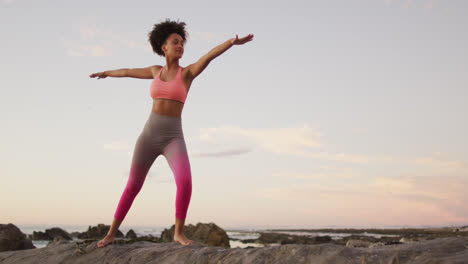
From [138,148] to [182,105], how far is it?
1.01 m

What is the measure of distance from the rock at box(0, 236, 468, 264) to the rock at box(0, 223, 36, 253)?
3.52 m

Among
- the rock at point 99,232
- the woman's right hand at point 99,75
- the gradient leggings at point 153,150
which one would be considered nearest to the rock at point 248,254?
the gradient leggings at point 153,150

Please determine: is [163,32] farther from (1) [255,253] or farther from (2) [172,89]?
(1) [255,253]

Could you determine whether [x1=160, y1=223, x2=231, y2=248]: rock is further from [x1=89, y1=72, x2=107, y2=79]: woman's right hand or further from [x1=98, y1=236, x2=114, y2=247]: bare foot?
[x1=98, y1=236, x2=114, y2=247]: bare foot

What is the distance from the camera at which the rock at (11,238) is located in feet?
31.6

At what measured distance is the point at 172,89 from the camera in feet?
20.9

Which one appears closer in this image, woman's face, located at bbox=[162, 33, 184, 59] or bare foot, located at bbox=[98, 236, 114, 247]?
bare foot, located at bbox=[98, 236, 114, 247]

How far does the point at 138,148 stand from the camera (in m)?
6.48

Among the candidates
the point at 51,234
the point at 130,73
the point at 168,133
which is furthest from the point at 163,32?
the point at 51,234

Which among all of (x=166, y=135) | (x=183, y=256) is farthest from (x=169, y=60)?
(x=183, y=256)

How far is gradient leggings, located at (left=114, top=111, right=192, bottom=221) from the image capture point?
620 cm

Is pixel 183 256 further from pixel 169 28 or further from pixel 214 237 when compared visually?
pixel 214 237

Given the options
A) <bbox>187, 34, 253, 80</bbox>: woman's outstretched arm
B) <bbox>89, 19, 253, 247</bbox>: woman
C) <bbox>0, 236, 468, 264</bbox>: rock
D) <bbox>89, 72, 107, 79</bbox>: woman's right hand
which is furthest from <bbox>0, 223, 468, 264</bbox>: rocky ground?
<bbox>89, 72, 107, 79</bbox>: woman's right hand

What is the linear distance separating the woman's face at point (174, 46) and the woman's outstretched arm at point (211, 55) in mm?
385
